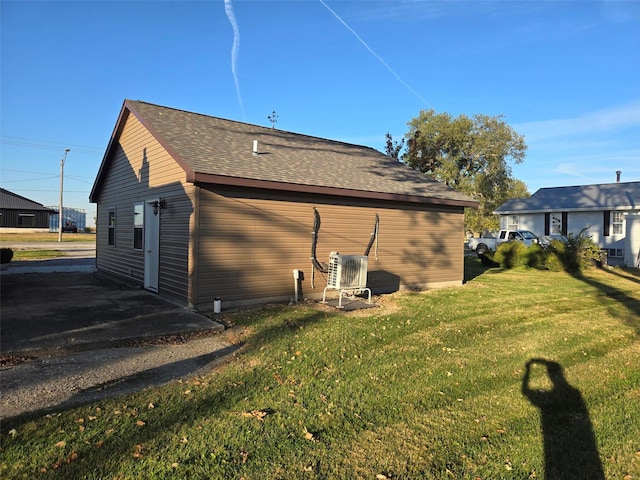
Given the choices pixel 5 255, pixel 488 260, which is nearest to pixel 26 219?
pixel 5 255

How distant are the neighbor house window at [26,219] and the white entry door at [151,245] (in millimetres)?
49794

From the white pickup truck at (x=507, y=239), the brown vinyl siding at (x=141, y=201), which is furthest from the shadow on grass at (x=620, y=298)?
the brown vinyl siding at (x=141, y=201)

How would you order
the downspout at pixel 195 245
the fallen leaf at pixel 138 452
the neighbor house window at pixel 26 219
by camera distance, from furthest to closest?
the neighbor house window at pixel 26 219 → the downspout at pixel 195 245 → the fallen leaf at pixel 138 452

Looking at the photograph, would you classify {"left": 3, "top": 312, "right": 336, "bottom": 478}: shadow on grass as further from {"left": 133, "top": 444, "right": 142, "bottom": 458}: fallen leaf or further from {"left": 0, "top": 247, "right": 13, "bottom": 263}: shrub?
{"left": 0, "top": 247, "right": 13, "bottom": 263}: shrub

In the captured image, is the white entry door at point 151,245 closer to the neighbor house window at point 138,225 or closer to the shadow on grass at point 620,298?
the neighbor house window at point 138,225

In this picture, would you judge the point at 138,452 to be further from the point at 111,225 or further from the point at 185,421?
the point at 111,225

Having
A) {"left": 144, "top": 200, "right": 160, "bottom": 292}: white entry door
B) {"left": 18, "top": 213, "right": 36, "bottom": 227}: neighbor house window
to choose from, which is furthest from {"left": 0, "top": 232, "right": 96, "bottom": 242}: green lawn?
{"left": 144, "top": 200, "right": 160, "bottom": 292}: white entry door

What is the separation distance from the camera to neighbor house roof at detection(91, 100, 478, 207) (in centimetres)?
892

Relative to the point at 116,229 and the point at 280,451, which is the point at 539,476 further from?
the point at 116,229

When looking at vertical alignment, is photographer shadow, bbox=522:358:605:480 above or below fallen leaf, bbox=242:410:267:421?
below

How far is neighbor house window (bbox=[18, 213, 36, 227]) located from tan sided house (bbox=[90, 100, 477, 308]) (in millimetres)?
44875

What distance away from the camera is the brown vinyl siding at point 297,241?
28.5ft

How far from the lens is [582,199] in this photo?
26.9 m

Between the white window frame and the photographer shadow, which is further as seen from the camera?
the white window frame
